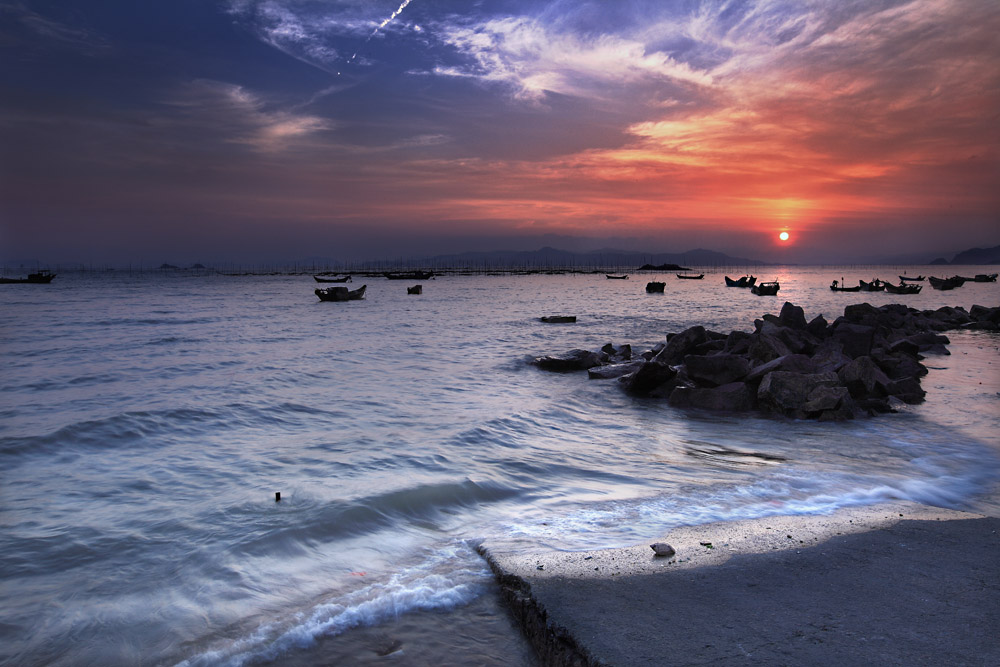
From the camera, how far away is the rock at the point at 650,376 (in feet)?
37.9

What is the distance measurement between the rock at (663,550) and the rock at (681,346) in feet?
34.7

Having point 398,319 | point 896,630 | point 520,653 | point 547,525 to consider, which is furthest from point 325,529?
point 398,319

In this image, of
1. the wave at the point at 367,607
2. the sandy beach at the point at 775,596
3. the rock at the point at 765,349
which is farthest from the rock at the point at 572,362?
the wave at the point at 367,607

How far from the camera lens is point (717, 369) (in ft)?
37.3

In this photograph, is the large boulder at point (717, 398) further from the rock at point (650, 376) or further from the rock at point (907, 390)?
the rock at point (907, 390)

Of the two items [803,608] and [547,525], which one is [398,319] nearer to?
[547,525]

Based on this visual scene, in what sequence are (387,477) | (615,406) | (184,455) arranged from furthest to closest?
(615,406) < (184,455) < (387,477)

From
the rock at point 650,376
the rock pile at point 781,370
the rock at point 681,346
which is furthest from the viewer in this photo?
the rock at point 681,346

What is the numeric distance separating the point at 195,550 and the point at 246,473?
2268 mm

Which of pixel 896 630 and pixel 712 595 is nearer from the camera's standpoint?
pixel 896 630

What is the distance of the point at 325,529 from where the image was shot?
5.25m

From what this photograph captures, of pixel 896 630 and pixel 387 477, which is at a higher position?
pixel 896 630

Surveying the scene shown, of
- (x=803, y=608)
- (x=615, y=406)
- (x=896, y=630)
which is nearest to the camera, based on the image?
(x=896, y=630)

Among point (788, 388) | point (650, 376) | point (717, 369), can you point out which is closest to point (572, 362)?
point (650, 376)
